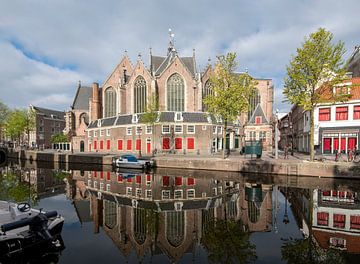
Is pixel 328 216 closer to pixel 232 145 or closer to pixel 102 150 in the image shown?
pixel 232 145

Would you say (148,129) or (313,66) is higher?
(313,66)

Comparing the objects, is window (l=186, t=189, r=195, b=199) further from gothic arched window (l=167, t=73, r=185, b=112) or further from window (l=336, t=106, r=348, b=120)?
gothic arched window (l=167, t=73, r=185, b=112)

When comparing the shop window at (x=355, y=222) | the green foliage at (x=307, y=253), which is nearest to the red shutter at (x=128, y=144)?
the shop window at (x=355, y=222)

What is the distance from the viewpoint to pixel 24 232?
Result: 288 inches

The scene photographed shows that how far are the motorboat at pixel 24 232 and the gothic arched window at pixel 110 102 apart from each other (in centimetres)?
4412

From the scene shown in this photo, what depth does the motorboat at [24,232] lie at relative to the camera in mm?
6741

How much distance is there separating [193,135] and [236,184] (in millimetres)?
20809

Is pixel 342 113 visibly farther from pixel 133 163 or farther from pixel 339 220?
pixel 133 163

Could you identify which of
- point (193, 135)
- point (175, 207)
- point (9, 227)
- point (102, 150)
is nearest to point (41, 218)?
point (9, 227)

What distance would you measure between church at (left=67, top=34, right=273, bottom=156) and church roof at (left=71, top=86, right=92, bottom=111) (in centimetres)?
966

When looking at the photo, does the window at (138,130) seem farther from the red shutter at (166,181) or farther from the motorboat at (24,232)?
the motorboat at (24,232)

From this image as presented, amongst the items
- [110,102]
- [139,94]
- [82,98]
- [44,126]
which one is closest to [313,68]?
[139,94]

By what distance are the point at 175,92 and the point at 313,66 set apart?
2743 cm

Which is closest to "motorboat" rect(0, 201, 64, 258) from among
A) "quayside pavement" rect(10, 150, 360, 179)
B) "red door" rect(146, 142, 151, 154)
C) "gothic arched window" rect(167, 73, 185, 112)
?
"quayside pavement" rect(10, 150, 360, 179)
